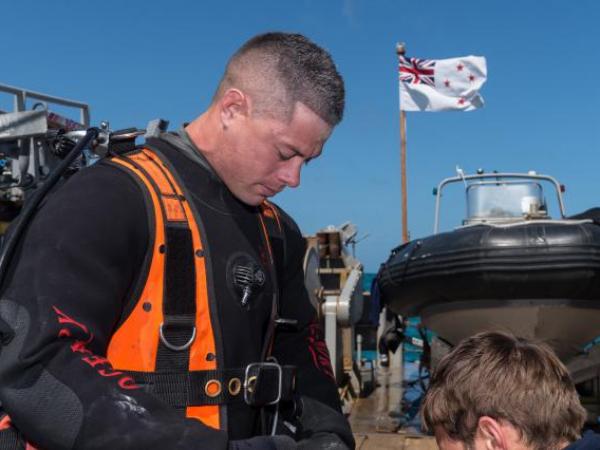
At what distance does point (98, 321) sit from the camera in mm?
1300

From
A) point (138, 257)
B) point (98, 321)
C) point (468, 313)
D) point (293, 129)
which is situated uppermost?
point (293, 129)

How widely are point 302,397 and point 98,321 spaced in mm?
728

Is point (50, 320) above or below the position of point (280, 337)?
above

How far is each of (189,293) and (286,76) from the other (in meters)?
0.60

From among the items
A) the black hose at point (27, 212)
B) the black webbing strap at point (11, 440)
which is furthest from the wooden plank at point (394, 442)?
the black hose at point (27, 212)

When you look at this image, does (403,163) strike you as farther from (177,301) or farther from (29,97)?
(177,301)

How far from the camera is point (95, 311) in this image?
4.23 feet

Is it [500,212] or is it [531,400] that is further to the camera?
[500,212]

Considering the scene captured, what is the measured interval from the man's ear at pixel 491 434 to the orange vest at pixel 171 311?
0.59m

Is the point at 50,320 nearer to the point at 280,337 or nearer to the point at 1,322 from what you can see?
the point at 1,322

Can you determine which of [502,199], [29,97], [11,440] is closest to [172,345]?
[11,440]

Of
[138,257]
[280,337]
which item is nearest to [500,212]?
[280,337]

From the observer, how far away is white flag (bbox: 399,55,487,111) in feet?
35.6

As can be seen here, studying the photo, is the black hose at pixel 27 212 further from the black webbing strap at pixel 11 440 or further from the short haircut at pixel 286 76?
the short haircut at pixel 286 76
